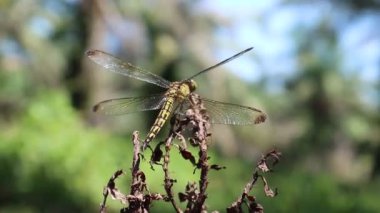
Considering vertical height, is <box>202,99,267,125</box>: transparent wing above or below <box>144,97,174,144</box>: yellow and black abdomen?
above

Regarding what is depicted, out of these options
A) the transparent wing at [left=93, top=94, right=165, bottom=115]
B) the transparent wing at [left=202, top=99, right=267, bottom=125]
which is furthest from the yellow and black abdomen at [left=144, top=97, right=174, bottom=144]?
the transparent wing at [left=93, top=94, right=165, bottom=115]

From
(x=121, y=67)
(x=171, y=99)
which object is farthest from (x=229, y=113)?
(x=121, y=67)

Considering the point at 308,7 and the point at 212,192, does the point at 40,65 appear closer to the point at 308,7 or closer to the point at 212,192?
the point at 212,192

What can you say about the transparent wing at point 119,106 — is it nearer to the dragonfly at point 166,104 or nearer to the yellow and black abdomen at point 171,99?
→ the dragonfly at point 166,104

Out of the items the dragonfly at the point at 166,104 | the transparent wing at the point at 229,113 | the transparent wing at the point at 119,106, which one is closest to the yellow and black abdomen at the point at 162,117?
the dragonfly at the point at 166,104

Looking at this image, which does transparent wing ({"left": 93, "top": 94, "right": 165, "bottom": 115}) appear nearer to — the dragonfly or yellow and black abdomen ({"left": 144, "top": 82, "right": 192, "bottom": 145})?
the dragonfly

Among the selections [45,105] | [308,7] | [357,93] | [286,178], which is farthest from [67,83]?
[357,93]
